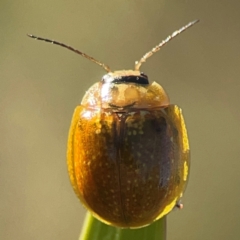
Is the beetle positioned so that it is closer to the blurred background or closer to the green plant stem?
the green plant stem

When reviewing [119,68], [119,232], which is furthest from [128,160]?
[119,68]

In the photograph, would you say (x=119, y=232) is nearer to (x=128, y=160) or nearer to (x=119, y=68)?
(x=128, y=160)

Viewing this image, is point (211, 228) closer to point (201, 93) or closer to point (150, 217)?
point (201, 93)

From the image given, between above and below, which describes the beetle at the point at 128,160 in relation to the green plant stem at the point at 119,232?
above

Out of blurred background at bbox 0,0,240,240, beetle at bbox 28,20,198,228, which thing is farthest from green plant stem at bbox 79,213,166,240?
blurred background at bbox 0,0,240,240

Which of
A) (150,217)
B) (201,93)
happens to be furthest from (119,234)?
(201,93)

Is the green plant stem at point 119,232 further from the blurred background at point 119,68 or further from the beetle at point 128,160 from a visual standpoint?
the blurred background at point 119,68

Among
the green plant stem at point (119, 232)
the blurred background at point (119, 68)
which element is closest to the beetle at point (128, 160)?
the green plant stem at point (119, 232)
